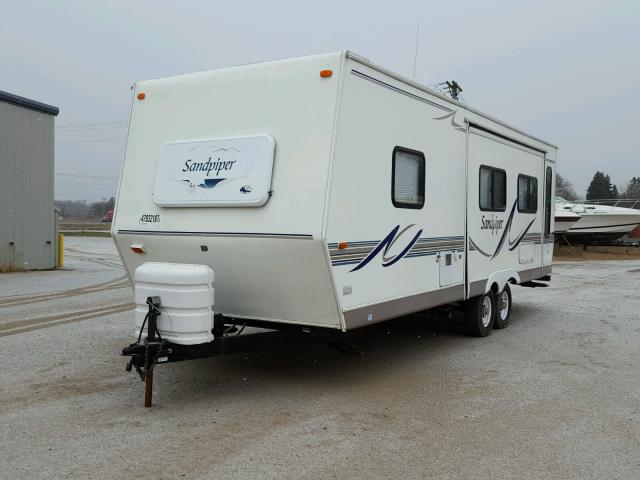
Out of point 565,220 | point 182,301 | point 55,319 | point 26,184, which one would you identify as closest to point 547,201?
point 182,301

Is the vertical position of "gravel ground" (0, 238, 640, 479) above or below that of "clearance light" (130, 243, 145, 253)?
below

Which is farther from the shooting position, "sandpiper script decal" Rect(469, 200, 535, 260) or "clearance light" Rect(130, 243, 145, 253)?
"sandpiper script decal" Rect(469, 200, 535, 260)

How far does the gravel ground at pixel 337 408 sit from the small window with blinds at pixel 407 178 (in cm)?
177

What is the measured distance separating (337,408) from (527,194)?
18.8ft

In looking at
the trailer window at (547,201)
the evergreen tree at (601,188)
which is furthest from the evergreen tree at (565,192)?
the trailer window at (547,201)

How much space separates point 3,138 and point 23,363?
11.4 meters

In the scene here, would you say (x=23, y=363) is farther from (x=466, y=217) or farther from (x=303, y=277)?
(x=466, y=217)

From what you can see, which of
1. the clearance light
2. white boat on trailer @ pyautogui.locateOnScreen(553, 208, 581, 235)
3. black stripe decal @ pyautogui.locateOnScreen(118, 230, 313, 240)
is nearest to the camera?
black stripe decal @ pyautogui.locateOnScreen(118, 230, 313, 240)

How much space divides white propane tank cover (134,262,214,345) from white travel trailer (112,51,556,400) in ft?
0.05

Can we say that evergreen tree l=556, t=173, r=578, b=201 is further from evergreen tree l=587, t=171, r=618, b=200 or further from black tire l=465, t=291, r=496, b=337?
black tire l=465, t=291, r=496, b=337

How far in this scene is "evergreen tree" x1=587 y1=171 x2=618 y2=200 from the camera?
75887mm

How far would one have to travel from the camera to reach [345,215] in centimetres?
527

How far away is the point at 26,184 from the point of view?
54.7 ft

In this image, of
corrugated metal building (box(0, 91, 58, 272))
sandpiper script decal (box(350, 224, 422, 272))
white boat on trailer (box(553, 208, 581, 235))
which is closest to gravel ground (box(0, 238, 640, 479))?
sandpiper script decal (box(350, 224, 422, 272))
